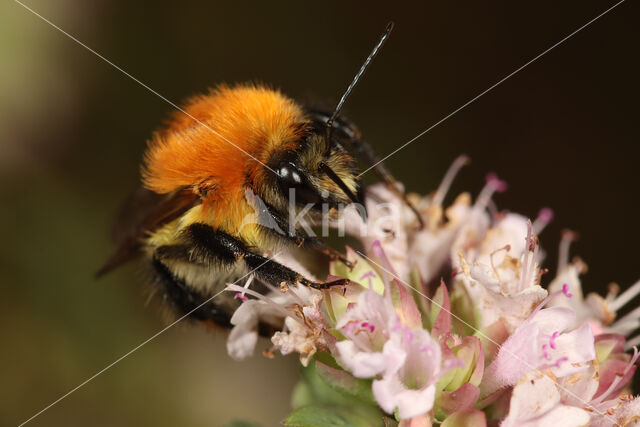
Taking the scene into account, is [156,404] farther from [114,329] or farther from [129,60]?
[129,60]

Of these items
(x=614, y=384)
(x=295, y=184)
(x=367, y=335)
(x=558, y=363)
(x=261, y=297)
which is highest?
(x=295, y=184)

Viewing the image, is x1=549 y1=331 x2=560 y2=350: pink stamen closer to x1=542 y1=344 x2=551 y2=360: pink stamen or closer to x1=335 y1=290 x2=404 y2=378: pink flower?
x1=542 y1=344 x2=551 y2=360: pink stamen

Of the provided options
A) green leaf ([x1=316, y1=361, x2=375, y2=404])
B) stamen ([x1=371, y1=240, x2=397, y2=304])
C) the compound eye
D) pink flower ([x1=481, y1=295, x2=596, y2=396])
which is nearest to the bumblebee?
the compound eye

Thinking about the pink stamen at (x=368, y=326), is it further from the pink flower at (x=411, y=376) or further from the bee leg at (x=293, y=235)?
the bee leg at (x=293, y=235)

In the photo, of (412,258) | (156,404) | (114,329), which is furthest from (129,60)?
(412,258)

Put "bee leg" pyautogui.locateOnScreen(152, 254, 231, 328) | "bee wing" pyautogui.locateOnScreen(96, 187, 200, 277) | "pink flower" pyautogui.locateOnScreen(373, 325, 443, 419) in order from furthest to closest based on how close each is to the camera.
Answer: "bee leg" pyautogui.locateOnScreen(152, 254, 231, 328) → "bee wing" pyautogui.locateOnScreen(96, 187, 200, 277) → "pink flower" pyautogui.locateOnScreen(373, 325, 443, 419)

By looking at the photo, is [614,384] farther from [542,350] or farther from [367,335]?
[367,335]

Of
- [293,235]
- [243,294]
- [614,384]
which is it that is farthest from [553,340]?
[243,294]
